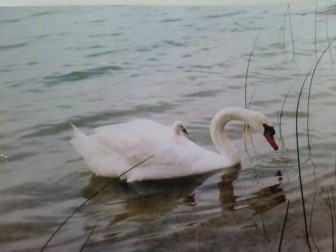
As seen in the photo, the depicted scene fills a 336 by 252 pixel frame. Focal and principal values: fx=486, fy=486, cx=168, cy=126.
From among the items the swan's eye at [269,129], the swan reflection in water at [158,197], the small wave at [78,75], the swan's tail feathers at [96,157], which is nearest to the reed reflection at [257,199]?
the swan reflection in water at [158,197]

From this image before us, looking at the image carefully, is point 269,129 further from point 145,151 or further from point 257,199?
point 145,151

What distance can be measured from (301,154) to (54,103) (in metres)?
0.53

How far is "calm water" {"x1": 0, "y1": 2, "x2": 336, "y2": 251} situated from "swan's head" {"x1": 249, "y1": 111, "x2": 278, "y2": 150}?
2cm

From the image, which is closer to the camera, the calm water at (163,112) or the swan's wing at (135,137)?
the calm water at (163,112)

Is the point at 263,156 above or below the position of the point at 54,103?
below

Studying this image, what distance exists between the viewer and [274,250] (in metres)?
0.87

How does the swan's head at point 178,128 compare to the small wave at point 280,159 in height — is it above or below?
above

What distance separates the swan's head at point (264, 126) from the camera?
3.38ft

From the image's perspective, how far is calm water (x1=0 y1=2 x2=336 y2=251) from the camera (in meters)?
0.90

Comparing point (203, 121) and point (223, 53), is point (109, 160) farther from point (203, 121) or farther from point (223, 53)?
point (223, 53)

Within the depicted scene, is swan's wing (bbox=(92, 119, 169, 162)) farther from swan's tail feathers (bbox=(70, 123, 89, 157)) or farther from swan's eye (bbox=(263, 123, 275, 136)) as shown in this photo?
swan's eye (bbox=(263, 123, 275, 136))

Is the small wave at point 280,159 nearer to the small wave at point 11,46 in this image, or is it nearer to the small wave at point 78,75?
the small wave at point 78,75

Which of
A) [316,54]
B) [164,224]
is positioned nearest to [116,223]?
[164,224]

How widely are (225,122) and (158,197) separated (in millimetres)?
225
